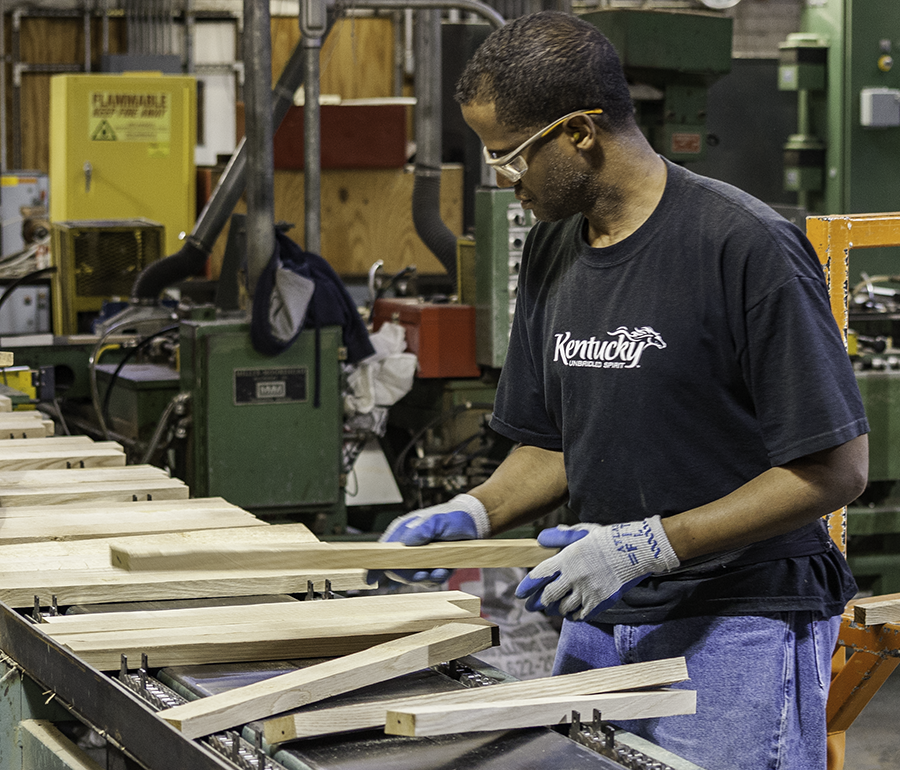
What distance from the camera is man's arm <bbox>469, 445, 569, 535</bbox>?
1.63 metres

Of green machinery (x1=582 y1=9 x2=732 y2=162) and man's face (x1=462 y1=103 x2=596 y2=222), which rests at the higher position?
green machinery (x1=582 y1=9 x2=732 y2=162)

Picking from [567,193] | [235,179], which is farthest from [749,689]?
[235,179]

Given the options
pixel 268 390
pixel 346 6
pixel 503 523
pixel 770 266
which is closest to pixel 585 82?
pixel 770 266

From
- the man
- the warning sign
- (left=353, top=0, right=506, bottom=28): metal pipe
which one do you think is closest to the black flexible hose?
(left=353, top=0, right=506, bottom=28): metal pipe

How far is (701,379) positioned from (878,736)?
2.40 m

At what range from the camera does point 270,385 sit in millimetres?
4059

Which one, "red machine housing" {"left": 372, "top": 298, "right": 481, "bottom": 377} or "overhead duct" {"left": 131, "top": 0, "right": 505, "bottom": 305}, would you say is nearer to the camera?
"red machine housing" {"left": 372, "top": 298, "right": 481, "bottom": 377}

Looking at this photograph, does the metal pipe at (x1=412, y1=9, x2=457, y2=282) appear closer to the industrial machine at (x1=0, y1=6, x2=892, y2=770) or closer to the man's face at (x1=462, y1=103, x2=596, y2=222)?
the industrial machine at (x1=0, y1=6, x2=892, y2=770)

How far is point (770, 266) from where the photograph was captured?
133cm

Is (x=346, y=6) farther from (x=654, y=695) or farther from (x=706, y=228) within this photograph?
(x=654, y=695)

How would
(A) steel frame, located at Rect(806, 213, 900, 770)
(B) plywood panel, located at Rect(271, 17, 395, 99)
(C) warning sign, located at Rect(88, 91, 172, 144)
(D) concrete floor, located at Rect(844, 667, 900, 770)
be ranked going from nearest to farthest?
(A) steel frame, located at Rect(806, 213, 900, 770) < (D) concrete floor, located at Rect(844, 667, 900, 770) < (C) warning sign, located at Rect(88, 91, 172, 144) < (B) plywood panel, located at Rect(271, 17, 395, 99)

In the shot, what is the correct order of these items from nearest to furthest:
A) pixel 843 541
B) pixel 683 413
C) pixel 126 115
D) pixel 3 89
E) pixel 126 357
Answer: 1. pixel 683 413
2. pixel 843 541
3. pixel 126 357
4. pixel 126 115
5. pixel 3 89

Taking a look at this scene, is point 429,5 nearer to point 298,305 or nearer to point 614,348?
point 298,305

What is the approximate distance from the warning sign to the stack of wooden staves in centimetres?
623
